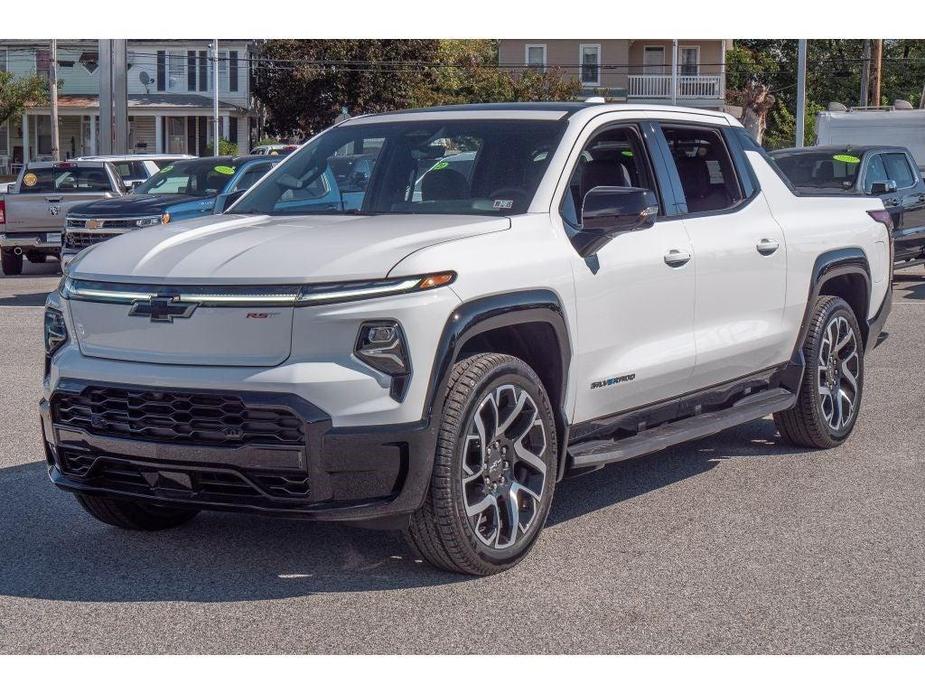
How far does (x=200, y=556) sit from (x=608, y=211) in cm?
224

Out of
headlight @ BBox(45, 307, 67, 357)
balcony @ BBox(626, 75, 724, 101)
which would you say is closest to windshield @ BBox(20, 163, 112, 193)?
headlight @ BBox(45, 307, 67, 357)

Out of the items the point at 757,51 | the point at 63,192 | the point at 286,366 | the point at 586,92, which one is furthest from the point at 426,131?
the point at 757,51

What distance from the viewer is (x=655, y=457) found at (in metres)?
7.96

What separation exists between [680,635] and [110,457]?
2.22 meters

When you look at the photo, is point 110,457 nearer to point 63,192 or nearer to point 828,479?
point 828,479

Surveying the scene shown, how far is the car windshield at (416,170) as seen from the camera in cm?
620

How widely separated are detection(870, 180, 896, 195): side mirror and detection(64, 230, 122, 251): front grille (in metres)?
9.22

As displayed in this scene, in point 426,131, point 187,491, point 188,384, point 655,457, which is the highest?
point 426,131

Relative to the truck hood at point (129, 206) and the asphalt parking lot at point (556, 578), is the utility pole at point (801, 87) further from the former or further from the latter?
the asphalt parking lot at point (556, 578)

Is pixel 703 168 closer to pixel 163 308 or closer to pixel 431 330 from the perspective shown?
pixel 431 330

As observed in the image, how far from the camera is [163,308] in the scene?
17.0 ft

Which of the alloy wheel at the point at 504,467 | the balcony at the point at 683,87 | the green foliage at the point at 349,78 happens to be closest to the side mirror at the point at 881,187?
the alloy wheel at the point at 504,467

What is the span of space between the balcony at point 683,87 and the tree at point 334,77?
29.9 ft

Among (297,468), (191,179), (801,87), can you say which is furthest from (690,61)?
(297,468)
